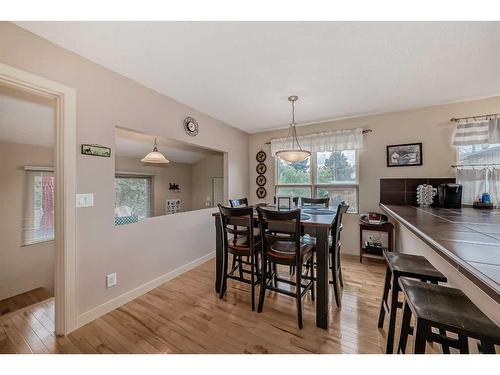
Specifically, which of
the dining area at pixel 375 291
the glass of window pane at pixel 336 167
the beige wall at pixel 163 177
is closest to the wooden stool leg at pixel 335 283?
the dining area at pixel 375 291

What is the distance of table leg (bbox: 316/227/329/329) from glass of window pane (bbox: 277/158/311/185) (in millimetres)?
2103

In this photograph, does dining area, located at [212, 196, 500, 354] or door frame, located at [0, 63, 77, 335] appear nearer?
dining area, located at [212, 196, 500, 354]

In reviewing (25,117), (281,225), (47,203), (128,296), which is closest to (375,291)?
(281,225)

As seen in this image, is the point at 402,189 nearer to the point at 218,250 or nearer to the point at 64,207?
the point at 218,250

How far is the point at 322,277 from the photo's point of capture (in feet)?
5.57

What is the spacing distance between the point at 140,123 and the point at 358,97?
8.73 feet

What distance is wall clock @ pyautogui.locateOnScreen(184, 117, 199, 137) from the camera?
2.75 m

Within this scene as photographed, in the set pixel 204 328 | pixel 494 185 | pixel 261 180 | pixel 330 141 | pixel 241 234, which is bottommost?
pixel 204 328

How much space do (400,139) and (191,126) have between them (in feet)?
10.3

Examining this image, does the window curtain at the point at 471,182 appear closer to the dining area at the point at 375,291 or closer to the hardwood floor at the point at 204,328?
the dining area at the point at 375,291

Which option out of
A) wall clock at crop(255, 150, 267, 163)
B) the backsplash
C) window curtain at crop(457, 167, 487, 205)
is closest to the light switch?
wall clock at crop(255, 150, 267, 163)

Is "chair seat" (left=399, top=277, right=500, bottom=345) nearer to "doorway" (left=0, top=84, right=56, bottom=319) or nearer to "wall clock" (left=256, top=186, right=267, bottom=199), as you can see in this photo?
"wall clock" (left=256, top=186, right=267, bottom=199)
